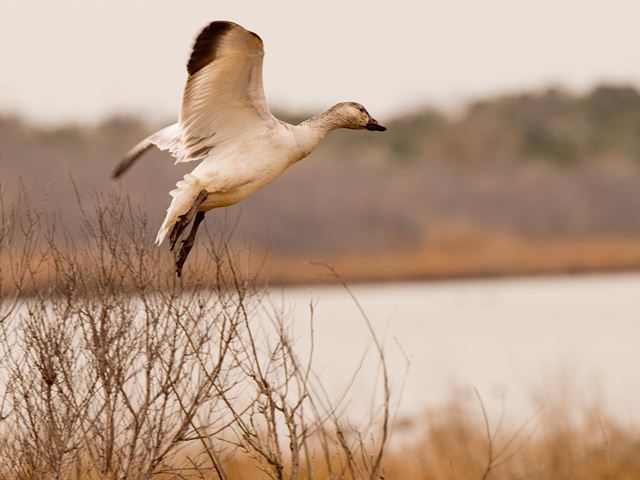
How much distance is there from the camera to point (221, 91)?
23.8 ft

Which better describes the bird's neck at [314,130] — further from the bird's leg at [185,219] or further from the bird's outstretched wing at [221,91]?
the bird's leg at [185,219]

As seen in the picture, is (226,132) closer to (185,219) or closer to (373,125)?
(185,219)

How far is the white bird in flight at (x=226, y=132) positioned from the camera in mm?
6941

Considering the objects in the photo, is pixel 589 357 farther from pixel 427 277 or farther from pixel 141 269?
pixel 141 269

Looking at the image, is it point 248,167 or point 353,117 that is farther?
point 353,117

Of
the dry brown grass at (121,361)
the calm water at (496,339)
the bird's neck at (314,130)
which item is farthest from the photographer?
the calm water at (496,339)

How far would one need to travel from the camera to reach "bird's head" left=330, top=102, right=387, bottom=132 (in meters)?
7.78

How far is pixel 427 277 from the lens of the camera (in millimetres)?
25859

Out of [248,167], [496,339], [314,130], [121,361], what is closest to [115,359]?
[121,361]

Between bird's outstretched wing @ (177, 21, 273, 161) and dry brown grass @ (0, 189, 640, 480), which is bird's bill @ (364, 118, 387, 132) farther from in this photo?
dry brown grass @ (0, 189, 640, 480)

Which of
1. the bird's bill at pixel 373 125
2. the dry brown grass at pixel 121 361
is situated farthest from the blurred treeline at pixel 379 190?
the dry brown grass at pixel 121 361

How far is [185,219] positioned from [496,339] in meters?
13.2

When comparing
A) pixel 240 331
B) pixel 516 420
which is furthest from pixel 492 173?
pixel 240 331

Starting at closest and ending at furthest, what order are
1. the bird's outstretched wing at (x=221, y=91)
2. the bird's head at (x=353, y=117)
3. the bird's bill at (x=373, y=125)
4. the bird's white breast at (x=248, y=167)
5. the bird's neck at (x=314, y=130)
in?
1. the bird's outstretched wing at (x=221, y=91)
2. the bird's white breast at (x=248, y=167)
3. the bird's neck at (x=314, y=130)
4. the bird's head at (x=353, y=117)
5. the bird's bill at (x=373, y=125)
